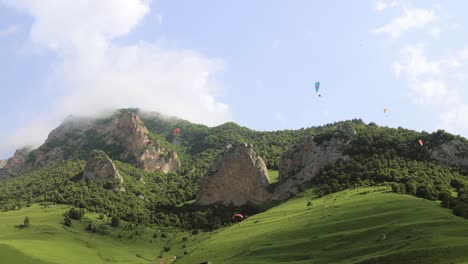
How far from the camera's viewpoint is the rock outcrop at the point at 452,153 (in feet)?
509

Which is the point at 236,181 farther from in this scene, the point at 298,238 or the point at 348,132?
the point at 298,238

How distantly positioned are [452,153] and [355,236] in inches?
3858

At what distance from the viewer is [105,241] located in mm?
146375

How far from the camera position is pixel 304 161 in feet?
592

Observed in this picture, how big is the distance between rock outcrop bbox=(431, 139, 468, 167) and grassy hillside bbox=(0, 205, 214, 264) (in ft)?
284

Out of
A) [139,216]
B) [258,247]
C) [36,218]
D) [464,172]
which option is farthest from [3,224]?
[464,172]

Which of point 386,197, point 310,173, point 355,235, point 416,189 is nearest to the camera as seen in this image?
point 355,235

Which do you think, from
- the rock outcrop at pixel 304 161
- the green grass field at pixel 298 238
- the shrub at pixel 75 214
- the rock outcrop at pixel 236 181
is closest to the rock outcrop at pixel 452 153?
the rock outcrop at pixel 304 161

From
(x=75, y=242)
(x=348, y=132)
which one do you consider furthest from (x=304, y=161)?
(x=75, y=242)

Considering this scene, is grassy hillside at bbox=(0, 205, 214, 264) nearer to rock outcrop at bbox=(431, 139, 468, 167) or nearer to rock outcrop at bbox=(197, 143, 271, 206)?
rock outcrop at bbox=(197, 143, 271, 206)

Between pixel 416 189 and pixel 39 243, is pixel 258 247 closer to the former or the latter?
pixel 416 189

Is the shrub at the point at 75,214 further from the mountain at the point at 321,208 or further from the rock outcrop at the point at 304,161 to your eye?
the rock outcrop at the point at 304,161

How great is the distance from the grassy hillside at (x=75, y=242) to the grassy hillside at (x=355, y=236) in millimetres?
27398

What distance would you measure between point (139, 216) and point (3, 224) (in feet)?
162
